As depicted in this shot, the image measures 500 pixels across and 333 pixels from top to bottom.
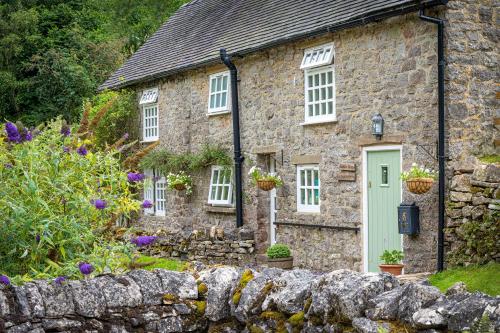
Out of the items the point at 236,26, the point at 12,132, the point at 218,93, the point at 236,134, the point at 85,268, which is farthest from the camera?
the point at 236,26

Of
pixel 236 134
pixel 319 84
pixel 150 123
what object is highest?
pixel 319 84

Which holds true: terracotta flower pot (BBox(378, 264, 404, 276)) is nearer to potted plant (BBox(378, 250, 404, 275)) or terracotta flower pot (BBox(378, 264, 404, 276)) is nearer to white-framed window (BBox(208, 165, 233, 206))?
potted plant (BBox(378, 250, 404, 275))

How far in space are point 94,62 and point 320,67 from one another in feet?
61.8

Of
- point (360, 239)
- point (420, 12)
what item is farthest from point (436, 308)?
point (360, 239)

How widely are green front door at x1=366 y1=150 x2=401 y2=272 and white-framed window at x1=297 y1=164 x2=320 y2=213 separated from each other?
5.26 ft

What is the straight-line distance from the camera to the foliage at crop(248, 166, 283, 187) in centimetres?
1591

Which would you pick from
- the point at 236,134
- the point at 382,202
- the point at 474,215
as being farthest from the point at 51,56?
the point at 474,215

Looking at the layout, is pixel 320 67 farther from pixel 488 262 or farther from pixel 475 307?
pixel 475 307

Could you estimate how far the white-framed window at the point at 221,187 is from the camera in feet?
58.5

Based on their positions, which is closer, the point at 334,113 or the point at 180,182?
the point at 334,113

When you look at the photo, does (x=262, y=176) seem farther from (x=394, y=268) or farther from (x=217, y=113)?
(x=394, y=268)

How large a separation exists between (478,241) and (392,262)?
6.34ft

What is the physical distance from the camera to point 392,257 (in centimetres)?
1267

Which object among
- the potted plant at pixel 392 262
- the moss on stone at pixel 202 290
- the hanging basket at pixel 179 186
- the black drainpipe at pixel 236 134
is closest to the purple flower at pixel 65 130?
the moss on stone at pixel 202 290
